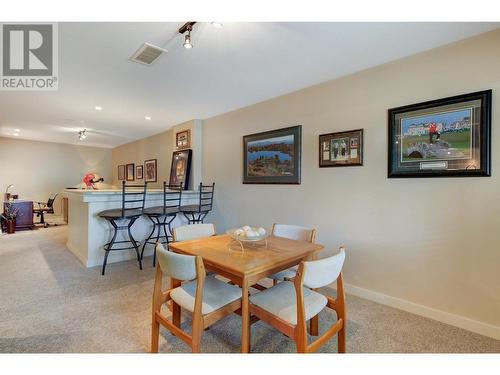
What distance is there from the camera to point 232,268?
1.40m

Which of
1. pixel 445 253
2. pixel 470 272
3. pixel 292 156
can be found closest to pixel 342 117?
pixel 292 156

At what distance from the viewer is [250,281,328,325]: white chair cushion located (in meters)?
1.40

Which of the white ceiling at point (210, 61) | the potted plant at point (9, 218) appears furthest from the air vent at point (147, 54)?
the potted plant at point (9, 218)

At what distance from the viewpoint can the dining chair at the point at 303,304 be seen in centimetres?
128

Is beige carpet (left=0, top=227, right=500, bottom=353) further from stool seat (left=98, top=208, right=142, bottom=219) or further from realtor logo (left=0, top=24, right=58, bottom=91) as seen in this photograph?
realtor logo (left=0, top=24, right=58, bottom=91)

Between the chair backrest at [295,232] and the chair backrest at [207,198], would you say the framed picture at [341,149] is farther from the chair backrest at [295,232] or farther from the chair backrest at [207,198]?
the chair backrest at [207,198]

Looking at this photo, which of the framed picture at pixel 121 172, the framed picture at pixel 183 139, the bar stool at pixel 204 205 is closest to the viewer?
the bar stool at pixel 204 205

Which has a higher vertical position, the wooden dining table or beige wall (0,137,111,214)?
beige wall (0,137,111,214)

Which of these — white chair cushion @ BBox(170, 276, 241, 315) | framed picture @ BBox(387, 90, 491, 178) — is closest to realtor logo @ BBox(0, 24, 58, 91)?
white chair cushion @ BBox(170, 276, 241, 315)

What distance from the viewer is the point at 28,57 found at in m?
2.25

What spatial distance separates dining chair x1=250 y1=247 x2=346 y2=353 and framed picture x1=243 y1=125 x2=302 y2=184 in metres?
1.69

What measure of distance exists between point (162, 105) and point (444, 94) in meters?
3.51
